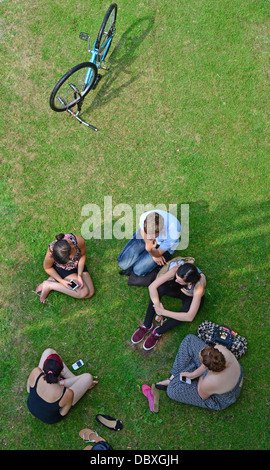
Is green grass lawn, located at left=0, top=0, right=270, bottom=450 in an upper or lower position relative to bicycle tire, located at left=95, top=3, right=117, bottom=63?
lower

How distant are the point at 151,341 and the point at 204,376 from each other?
0.99 meters

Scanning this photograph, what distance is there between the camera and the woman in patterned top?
5324mm

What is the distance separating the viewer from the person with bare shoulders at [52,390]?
4.56 m

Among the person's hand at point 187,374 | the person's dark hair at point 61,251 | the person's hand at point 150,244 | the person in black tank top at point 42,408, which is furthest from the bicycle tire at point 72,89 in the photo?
the person's hand at point 187,374

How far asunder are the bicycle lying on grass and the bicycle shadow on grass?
24cm

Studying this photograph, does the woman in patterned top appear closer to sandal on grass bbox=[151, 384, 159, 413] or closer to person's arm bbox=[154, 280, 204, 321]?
person's arm bbox=[154, 280, 204, 321]

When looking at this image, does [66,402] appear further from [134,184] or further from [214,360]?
[134,184]

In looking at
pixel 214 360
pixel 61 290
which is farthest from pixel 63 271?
pixel 214 360

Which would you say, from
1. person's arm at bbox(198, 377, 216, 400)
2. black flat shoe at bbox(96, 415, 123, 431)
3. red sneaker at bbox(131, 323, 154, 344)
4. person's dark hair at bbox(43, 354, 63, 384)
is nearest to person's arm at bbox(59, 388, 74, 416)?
person's dark hair at bbox(43, 354, 63, 384)

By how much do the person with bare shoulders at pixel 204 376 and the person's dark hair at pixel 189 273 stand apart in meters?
0.86

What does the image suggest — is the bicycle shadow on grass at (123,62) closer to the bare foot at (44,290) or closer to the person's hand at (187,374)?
the bare foot at (44,290)

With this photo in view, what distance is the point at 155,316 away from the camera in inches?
219

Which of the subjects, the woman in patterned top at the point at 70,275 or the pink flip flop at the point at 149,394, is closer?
the pink flip flop at the point at 149,394

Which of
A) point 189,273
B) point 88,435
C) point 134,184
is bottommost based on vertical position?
point 88,435
